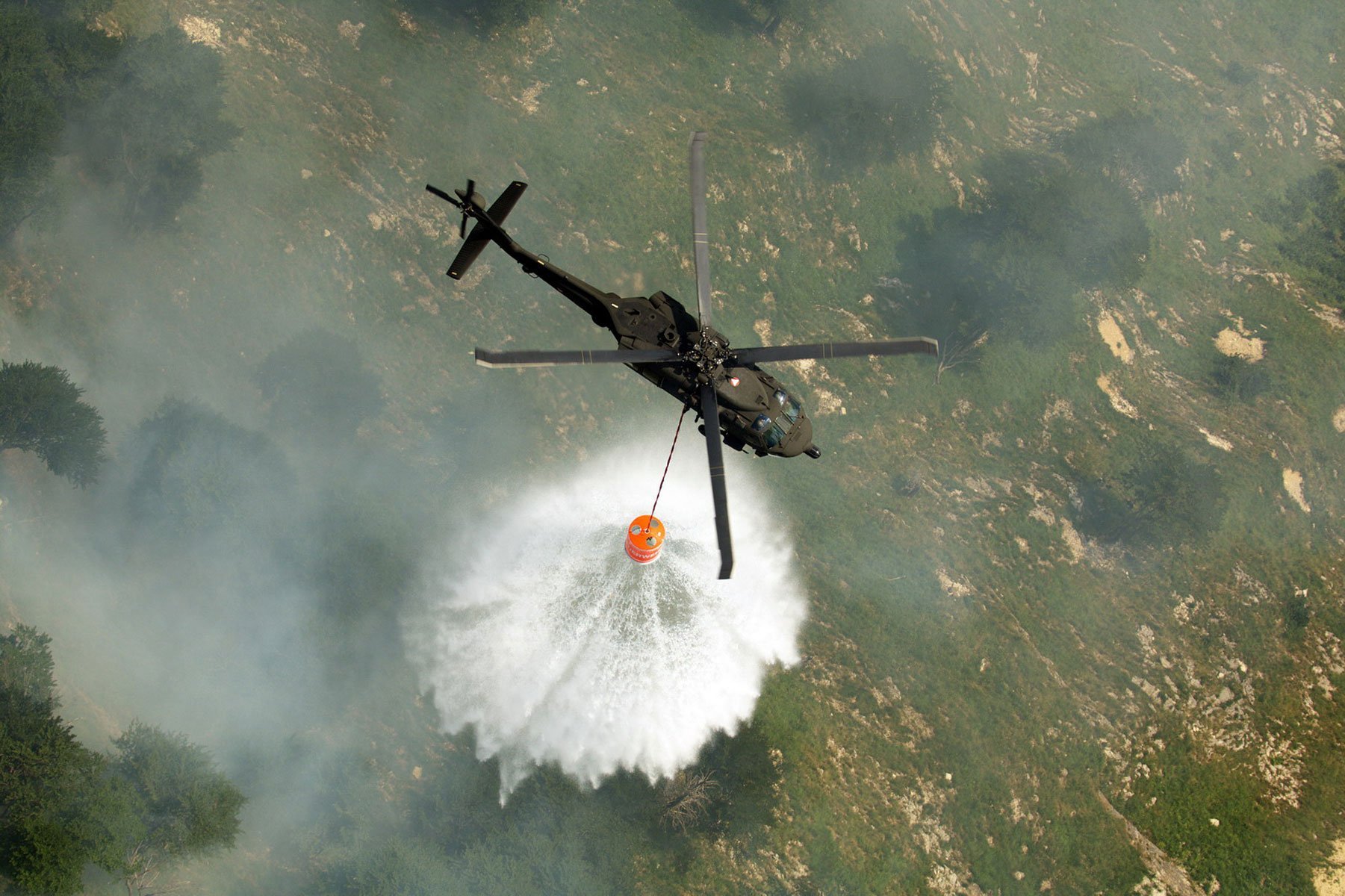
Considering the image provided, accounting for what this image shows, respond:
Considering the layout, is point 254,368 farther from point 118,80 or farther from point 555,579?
point 555,579

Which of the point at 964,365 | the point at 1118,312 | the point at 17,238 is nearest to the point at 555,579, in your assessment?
the point at 964,365

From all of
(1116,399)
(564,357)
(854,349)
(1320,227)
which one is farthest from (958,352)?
(564,357)

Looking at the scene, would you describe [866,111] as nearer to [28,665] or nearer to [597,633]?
[597,633]

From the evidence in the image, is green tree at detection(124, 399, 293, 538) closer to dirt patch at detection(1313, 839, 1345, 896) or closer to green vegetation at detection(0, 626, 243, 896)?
green vegetation at detection(0, 626, 243, 896)

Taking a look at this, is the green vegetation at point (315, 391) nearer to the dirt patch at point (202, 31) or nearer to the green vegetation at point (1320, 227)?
the dirt patch at point (202, 31)

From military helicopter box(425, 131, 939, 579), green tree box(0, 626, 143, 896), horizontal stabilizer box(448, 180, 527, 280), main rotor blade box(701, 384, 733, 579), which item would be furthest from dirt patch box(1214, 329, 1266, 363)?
green tree box(0, 626, 143, 896)

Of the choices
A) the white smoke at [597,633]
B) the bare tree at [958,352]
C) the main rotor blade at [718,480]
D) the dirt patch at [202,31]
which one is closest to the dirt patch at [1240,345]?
the bare tree at [958,352]
